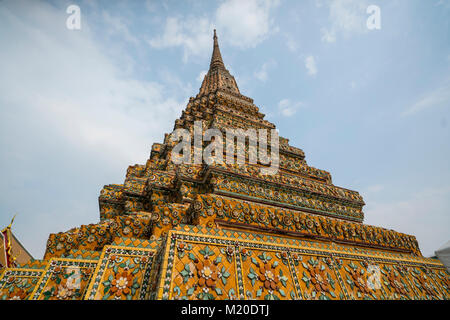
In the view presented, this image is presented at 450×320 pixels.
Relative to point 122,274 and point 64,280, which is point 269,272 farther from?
point 64,280

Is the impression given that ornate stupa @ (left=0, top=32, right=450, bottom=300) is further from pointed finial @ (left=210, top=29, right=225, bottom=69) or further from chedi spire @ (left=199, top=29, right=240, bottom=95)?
pointed finial @ (left=210, top=29, right=225, bottom=69)

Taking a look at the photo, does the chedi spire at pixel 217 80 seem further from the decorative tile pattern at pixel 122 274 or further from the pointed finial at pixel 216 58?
the decorative tile pattern at pixel 122 274

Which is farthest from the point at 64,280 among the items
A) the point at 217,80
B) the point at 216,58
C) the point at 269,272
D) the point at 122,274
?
the point at 216,58

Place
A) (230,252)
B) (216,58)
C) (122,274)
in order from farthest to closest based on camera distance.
→ (216,58), (230,252), (122,274)

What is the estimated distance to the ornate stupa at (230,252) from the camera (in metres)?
2.77

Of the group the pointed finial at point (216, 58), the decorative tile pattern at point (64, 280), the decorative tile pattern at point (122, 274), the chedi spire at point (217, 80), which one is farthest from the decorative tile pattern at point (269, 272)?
the pointed finial at point (216, 58)

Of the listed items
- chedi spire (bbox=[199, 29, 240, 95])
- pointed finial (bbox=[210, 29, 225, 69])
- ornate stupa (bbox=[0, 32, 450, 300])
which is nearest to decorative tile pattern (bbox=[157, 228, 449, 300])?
ornate stupa (bbox=[0, 32, 450, 300])

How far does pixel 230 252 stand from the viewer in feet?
10.1

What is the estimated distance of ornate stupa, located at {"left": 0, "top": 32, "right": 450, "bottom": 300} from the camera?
2766 mm

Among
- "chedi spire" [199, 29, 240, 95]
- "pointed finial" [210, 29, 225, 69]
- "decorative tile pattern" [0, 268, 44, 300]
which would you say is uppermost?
"pointed finial" [210, 29, 225, 69]

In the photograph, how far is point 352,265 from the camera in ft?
12.8

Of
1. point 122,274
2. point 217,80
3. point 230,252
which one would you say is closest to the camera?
point 122,274
